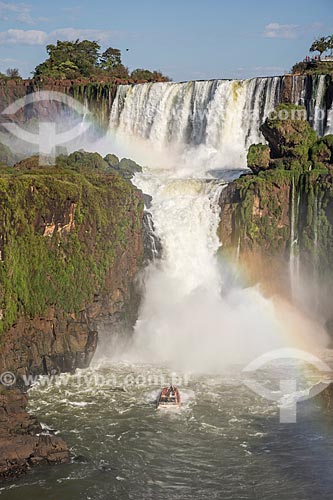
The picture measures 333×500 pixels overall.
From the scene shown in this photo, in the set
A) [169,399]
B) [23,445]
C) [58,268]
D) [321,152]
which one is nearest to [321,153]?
[321,152]

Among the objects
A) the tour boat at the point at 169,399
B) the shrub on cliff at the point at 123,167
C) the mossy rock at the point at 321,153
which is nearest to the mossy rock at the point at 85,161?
the shrub on cliff at the point at 123,167

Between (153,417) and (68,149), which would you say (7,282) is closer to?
(153,417)

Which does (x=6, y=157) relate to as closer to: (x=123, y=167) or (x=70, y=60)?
(x=123, y=167)

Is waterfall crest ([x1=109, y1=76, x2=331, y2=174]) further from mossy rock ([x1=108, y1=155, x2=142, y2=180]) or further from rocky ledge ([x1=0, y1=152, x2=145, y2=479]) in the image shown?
rocky ledge ([x1=0, y1=152, x2=145, y2=479])

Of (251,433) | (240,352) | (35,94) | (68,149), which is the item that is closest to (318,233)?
(240,352)

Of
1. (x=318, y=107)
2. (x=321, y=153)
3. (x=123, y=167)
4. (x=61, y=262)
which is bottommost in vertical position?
(x=61, y=262)

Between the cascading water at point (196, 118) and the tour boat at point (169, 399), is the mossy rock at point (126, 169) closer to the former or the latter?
the cascading water at point (196, 118)
